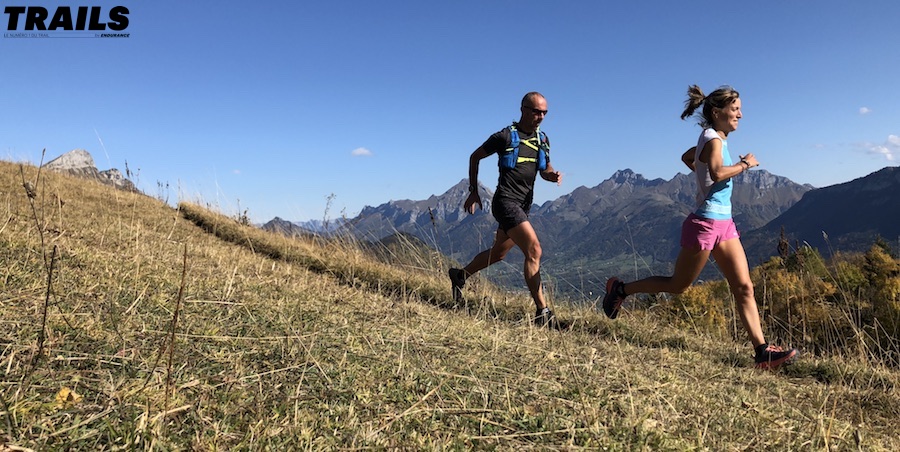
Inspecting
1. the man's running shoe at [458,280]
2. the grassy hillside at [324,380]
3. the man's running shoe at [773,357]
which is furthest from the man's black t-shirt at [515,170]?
the man's running shoe at [773,357]

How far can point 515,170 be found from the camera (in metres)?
5.39

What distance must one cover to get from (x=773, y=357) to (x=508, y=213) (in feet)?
8.46

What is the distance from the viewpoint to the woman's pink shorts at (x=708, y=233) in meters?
3.99

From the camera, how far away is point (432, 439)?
1589 mm

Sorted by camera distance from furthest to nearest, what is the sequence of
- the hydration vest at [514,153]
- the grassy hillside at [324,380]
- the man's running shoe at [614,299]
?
the hydration vest at [514,153] < the man's running shoe at [614,299] < the grassy hillside at [324,380]

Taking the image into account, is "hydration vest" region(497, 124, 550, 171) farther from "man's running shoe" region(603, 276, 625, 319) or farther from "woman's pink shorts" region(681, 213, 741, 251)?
"woman's pink shorts" region(681, 213, 741, 251)

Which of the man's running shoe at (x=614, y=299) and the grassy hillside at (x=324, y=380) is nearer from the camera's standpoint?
the grassy hillside at (x=324, y=380)

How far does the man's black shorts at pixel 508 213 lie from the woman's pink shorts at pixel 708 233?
161 centimetres

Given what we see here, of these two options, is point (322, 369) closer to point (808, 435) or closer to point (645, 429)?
point (645, 429)

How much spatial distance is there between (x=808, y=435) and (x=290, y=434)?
6.25 ft

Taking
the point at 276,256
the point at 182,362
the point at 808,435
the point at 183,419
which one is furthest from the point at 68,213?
the point at 808,435

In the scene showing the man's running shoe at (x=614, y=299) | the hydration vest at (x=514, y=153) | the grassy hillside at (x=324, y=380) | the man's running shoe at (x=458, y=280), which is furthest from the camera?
the man's running shoe at (x=458, y=280)

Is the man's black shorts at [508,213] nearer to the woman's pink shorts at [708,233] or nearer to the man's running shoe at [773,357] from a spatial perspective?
the woman's pink shorts at [708,233]

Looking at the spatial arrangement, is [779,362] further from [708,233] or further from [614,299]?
[614,299]
